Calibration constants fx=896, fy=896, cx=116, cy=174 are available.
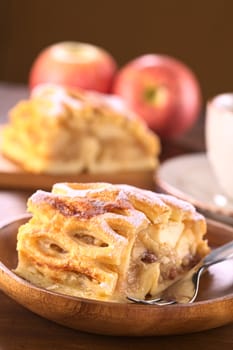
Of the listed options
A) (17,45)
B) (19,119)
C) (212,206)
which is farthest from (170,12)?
(212,206)

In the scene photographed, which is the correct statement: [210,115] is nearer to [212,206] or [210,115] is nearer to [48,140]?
[212,206]

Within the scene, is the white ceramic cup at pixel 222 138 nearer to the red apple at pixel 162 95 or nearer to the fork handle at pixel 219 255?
the red apple at pixel 162 95

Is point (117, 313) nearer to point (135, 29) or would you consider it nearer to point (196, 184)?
point (196, 184)

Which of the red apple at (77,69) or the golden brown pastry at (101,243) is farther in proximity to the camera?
the red apple at (77,69)

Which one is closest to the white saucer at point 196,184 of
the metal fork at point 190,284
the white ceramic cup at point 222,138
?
the white ceramic cup at point 222,138

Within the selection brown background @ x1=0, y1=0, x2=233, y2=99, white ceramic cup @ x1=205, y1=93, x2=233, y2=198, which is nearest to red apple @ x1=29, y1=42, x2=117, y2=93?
white ceramic cup @ x1=205, y1=93, x2=233, y2=198

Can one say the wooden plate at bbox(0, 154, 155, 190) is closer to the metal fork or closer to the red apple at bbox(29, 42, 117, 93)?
the red apple at bbox(29, 42, 117, 93)

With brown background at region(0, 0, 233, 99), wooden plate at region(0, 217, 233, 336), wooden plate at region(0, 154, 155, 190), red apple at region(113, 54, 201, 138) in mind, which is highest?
brown background at region(0, 0, 233, 99)
